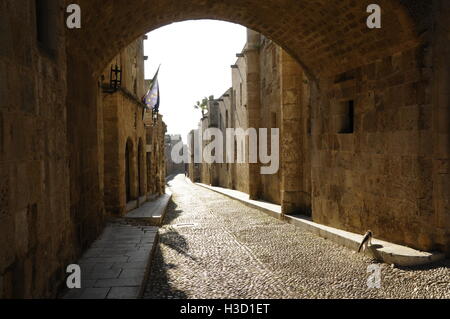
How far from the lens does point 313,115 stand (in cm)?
1054

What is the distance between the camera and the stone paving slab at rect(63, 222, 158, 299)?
4969mm

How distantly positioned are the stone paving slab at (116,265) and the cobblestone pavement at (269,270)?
28 centimetres

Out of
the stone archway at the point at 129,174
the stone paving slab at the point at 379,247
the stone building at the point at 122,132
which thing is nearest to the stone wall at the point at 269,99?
the stone paving slab at the point at 379,247

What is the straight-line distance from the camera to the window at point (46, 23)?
15.1 ft

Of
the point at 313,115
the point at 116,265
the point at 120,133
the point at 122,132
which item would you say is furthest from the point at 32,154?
the point at 122,132

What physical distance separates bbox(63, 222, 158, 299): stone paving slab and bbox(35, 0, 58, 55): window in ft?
9.69

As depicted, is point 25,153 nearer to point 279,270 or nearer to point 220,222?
point 279,270

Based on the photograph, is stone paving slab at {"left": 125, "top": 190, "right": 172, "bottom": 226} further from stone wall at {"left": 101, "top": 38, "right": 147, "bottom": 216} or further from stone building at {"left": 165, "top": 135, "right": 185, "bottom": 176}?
stone building at {"left": 165, "top": 135, "right": 185, "bottom": 176}

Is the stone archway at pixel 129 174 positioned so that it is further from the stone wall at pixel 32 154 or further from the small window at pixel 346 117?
the stone wall at pixel 32 154

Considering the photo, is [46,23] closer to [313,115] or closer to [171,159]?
[313,115]

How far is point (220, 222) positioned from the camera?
39.7 feet

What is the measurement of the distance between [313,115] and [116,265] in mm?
6501

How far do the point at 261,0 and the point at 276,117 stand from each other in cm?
767

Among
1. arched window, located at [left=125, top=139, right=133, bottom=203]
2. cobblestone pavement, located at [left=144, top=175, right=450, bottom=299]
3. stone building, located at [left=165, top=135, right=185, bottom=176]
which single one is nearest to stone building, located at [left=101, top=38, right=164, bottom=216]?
arched window, located at [left=125, top=139, right=133, bottom=203]
